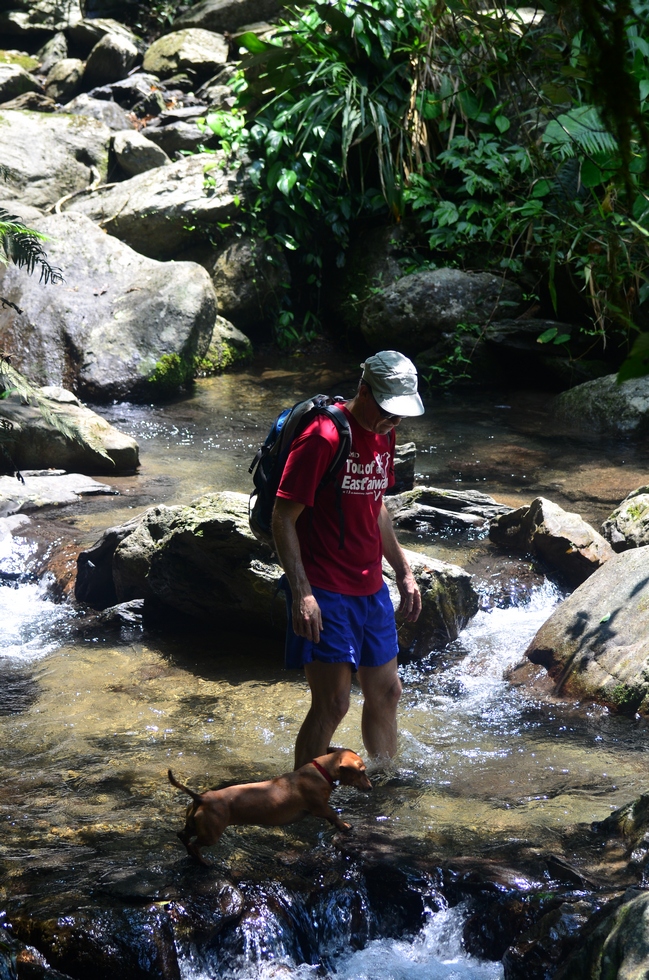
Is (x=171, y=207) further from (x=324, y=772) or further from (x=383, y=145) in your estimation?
(x=324, y=772)

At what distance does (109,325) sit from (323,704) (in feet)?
25.2

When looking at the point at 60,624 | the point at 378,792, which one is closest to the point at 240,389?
the point at 60,624

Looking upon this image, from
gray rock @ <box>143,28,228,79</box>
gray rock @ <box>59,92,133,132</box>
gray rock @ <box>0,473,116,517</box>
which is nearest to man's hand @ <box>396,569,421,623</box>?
gray rock @ <box>0,473,116,517</box>

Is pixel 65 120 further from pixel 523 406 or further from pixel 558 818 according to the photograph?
pixel 558 818

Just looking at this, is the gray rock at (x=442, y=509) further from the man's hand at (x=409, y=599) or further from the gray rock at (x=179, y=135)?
the gray rock at (x=179, y=135)

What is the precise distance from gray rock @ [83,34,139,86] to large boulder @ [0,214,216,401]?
255 inches

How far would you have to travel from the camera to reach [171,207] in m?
11.8

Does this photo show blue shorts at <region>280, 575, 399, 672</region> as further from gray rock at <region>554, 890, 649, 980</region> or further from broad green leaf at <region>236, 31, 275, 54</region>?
broad green leaf at <region>236, 31, 275, 54</region>

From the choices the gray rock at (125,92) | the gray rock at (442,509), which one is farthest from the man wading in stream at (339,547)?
the gray rock at (125,92)

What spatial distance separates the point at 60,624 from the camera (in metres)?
5.79

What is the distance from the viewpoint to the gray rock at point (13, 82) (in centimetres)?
1501

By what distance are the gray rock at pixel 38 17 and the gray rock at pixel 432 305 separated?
392 inches

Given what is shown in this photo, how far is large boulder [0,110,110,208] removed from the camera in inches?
498

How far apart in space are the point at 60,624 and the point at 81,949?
133 inches
